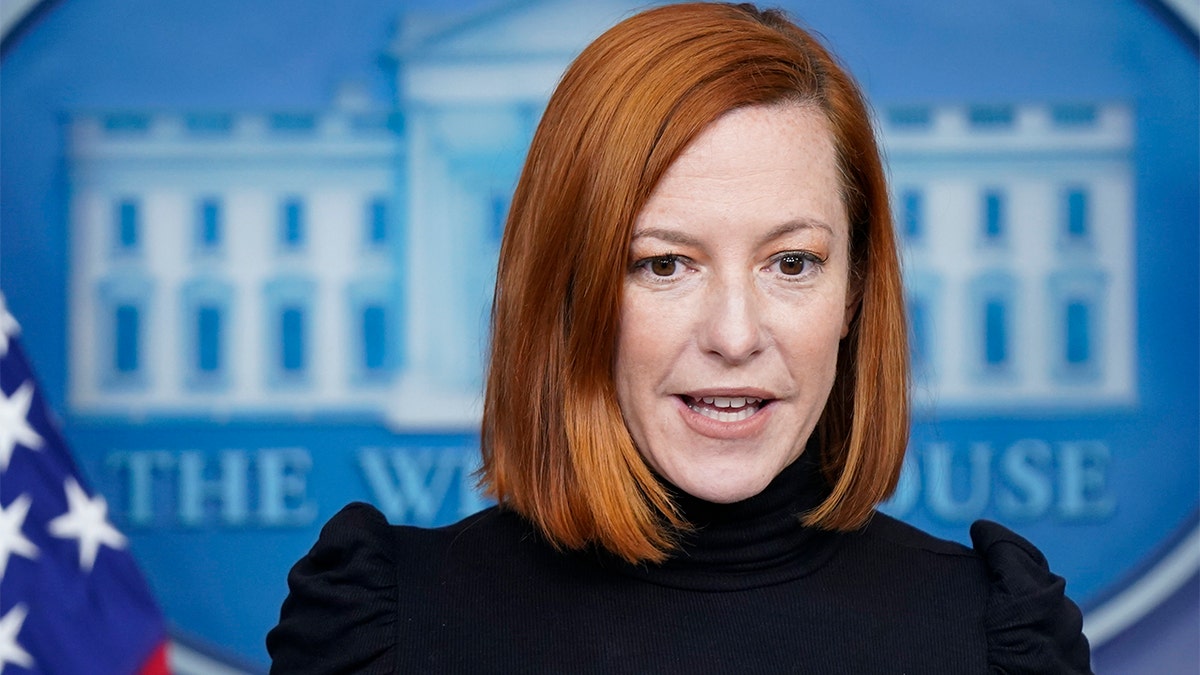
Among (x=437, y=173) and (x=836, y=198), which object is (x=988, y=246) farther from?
(x=836, y=198)

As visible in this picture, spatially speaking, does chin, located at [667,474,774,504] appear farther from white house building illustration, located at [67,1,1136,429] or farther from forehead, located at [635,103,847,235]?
white house building illustration, located at [67,1,1136,429]

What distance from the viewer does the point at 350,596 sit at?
1332 millimetres

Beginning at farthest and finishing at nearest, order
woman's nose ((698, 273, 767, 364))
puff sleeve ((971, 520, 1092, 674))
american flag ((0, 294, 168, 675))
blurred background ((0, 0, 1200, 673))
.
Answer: blurred background ((0, 0, 1200, 673)), american flag ((0, 294, 168, 675)), puff sleeve ((971, 520, 1092, 674)), woman's nose ((698, 273, 767, 364))

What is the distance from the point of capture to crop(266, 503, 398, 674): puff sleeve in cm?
132

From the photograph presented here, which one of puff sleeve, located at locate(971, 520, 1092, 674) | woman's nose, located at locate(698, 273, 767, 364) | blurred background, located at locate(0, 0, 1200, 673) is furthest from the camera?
blurred background, located at locate(0, 0, 1200, 673)

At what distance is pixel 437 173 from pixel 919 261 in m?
0.99

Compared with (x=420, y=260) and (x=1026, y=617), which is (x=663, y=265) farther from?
(x=420, y=260)

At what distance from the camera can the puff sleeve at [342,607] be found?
1318mm

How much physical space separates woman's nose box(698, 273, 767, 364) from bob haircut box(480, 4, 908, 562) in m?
0.10

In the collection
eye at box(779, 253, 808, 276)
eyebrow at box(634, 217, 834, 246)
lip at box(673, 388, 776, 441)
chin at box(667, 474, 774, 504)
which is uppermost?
eyebrow at box(634, 217, 834, 246)

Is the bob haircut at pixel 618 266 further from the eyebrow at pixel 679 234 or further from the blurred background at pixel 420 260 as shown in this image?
the blurred background at pixel 420 260

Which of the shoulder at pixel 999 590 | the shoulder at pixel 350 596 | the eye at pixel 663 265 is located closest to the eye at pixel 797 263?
the eye at pixel 663 265

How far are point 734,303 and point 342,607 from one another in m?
0.51


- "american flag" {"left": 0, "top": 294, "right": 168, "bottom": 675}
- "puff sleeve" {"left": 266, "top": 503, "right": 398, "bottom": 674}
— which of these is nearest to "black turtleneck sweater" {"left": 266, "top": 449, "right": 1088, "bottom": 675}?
"puff sleeve" {"left": 266, "top": 503, "right": 398, "bottom": 674}
